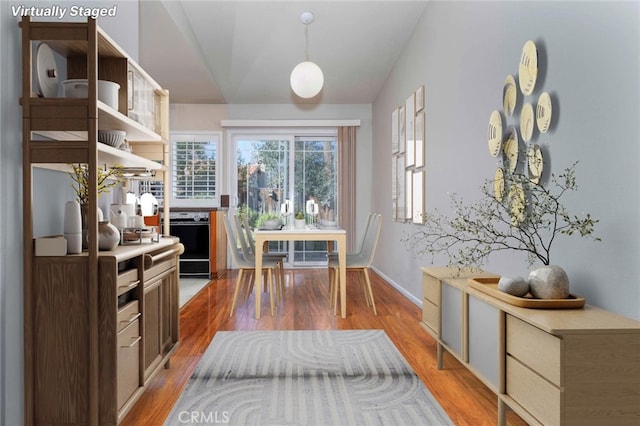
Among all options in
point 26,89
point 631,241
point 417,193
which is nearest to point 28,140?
point 26,89

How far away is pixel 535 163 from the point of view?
7.80ft

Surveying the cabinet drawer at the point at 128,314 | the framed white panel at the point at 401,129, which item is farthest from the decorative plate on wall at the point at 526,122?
the framed white panel at the point at 401,129

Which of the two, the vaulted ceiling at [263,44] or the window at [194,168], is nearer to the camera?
the vaulted ceiling at [263,44]

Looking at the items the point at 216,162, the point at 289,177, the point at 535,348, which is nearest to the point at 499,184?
the point at 535,348

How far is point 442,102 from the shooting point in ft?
13.4

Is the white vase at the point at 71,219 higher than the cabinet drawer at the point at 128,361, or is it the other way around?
the white vase at the point at 71,219

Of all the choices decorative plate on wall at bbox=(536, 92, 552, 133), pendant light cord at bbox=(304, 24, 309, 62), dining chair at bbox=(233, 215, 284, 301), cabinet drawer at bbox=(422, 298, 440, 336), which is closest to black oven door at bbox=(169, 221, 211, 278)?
dining chair at bbox=(233, 215, 284, 301)

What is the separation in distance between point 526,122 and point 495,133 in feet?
1.29

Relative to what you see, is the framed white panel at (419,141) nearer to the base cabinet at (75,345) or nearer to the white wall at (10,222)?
the base cabinet at (75,345)

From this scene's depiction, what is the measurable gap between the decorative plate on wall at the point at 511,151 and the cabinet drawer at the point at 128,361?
215 centimetres

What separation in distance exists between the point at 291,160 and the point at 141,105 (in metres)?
4.87

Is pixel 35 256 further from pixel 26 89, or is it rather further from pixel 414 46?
pixel 414 46

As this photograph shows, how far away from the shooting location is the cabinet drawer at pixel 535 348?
5.18ft

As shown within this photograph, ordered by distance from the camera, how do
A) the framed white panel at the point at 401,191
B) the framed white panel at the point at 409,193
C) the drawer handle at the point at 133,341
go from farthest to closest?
1. the framed white panel at the point at 401,191
2. the framed white panel at the point at 409,193
3. the drawer handle at the point at 133,341
